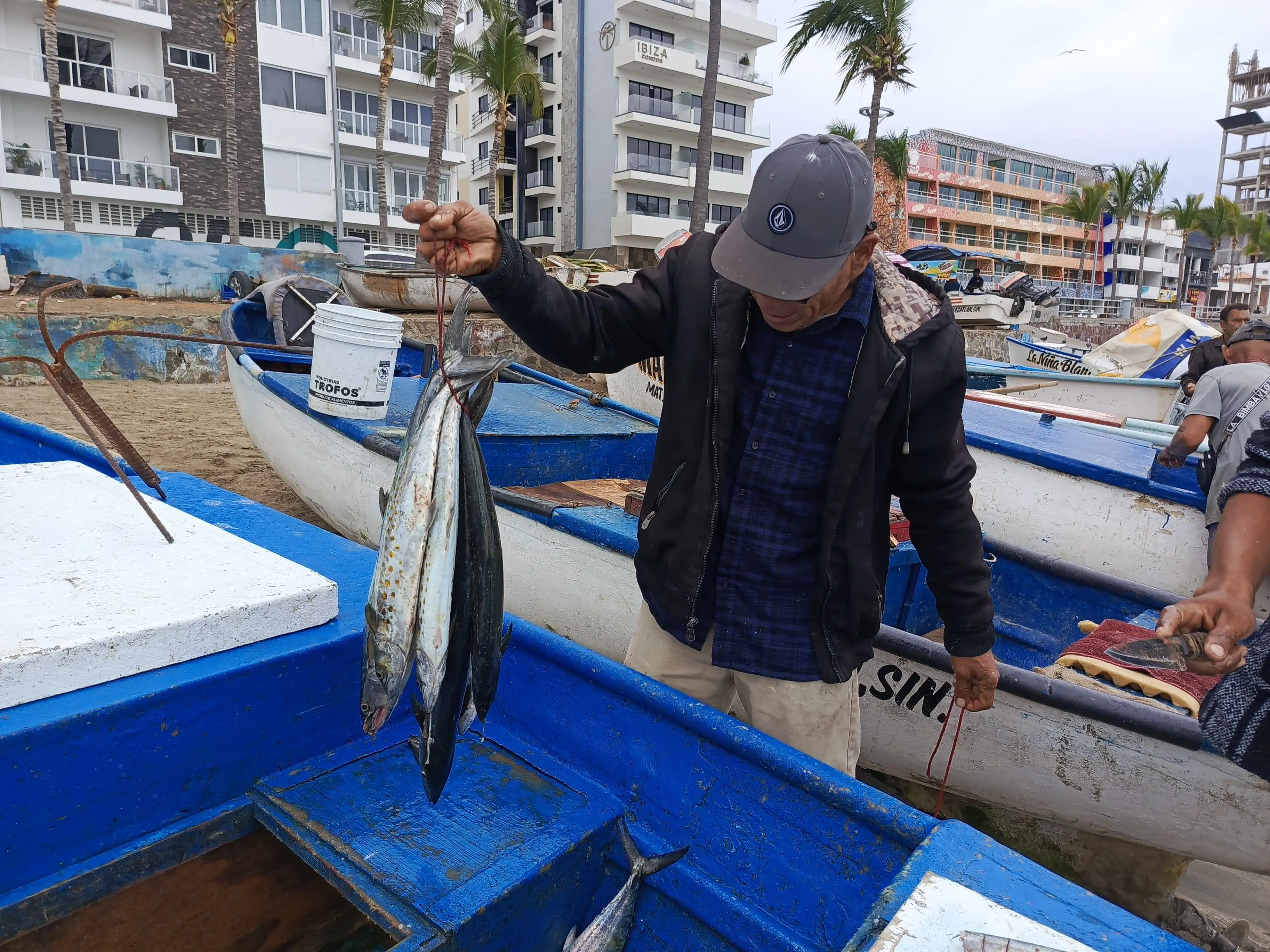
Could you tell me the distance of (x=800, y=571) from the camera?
2166mm

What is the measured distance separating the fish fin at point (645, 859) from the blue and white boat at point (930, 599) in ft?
4.73

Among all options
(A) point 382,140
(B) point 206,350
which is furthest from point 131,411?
(A) point 382,140

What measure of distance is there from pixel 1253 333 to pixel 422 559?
6.25m

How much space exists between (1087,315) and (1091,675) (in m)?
43.9

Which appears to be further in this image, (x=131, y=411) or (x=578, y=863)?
(x=131, y=411)

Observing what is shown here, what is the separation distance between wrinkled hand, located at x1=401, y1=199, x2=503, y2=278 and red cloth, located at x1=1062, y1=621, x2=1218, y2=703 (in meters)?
2.93

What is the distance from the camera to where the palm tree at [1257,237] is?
6025 centimetres

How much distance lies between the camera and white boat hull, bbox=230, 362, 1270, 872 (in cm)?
280

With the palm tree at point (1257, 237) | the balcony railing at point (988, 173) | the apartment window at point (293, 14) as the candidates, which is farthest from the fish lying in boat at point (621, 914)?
the palm tree at point (1257, 237)

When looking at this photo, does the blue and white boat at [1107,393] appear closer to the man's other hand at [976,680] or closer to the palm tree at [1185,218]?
the man's other hand at [976,680]

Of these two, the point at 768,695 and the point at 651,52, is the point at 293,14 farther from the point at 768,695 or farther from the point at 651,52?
the point at 768,695

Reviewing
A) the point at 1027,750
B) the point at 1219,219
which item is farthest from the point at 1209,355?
the point at 1219,219

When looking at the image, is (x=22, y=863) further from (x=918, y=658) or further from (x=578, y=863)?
(x=918, y=658)

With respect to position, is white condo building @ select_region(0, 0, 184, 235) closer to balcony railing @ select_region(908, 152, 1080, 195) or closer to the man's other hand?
the man's other hand
